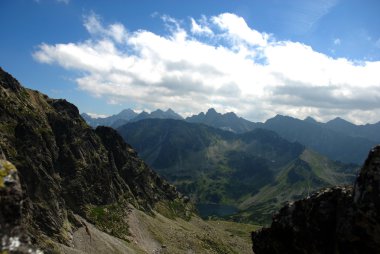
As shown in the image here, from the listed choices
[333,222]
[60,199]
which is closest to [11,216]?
[333,222]

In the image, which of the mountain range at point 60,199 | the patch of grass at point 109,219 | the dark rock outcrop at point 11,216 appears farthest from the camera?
the patch of grass at point 109,219

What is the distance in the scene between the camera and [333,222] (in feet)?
96.1

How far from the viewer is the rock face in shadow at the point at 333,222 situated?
81.7 feet

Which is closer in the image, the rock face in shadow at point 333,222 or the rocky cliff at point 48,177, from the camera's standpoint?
the rock face in shadow at point 333,222

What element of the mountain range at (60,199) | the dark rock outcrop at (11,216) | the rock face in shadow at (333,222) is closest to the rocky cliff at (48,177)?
the mountain range at (60,199)

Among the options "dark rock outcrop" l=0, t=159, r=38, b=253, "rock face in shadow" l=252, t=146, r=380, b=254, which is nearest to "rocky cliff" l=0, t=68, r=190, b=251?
"rock face in shadow" l=252, t=146, r=380, b=254

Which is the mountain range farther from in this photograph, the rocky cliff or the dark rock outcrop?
the dark rock outcrop

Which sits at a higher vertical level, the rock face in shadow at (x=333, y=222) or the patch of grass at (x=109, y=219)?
the rock face in shadow at (x=333, y=222)

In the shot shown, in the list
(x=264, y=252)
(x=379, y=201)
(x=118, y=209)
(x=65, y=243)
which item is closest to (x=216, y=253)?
(x=118, y=209)

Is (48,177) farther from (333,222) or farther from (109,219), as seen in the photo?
(333,222)

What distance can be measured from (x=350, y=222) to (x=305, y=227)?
5.44m

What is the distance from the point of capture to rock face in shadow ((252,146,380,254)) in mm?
24906

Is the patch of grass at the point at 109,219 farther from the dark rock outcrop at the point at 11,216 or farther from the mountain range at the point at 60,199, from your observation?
the dark rock outcrop at the point at 11,216

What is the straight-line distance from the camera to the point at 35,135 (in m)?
169
